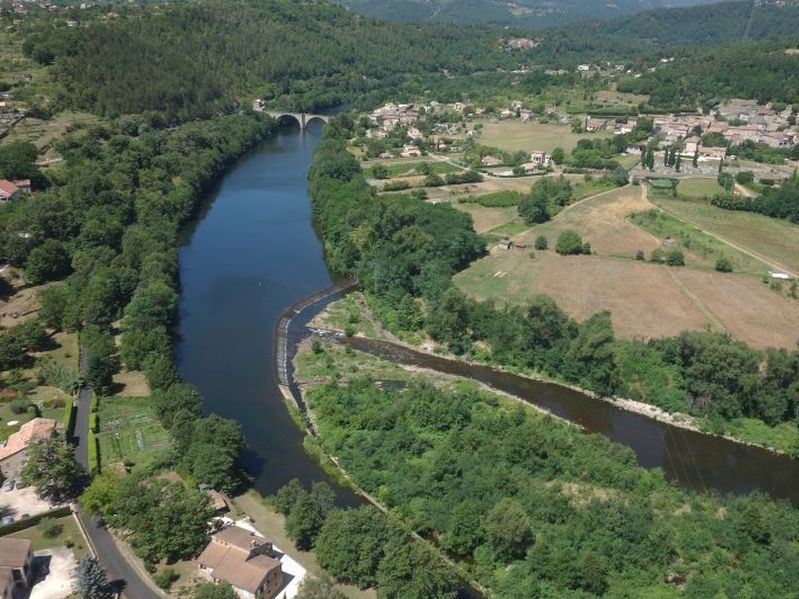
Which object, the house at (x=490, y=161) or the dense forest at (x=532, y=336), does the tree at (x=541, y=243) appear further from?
the house at (x=490, y=161)

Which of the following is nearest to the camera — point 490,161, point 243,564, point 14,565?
point 14,565

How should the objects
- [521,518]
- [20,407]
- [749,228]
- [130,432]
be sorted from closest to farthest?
[521,518]
[130,432]
[20,407]
[749,228]

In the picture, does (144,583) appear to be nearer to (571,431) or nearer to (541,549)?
(541,549)

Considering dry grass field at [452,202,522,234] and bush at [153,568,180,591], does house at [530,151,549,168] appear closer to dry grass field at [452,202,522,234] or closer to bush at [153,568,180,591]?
dry grass field at [452,202,522,234]

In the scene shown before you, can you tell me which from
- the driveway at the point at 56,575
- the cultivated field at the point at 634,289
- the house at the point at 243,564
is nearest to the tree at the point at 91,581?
the driveway at the point at 56,575

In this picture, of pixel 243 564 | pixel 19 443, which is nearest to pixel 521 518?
pixel 243 564

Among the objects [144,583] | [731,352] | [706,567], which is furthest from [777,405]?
[144,583]

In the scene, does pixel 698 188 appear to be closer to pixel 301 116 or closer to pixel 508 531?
pixel 508 531

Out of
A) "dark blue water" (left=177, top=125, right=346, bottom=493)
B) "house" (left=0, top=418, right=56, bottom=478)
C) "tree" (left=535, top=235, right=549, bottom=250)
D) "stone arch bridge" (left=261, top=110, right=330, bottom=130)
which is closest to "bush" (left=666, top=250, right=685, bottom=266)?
"tree" (left=535, top=235, right=549, bottom=250)
